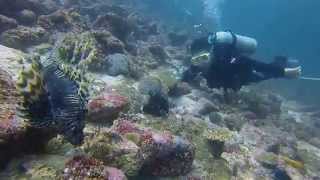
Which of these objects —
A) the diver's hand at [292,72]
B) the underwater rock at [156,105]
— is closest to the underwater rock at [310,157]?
the diver's hand at [292,72]

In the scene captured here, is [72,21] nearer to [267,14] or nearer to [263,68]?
[263,68]

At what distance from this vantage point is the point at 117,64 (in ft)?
34.9

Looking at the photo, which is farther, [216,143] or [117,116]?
[216,143]

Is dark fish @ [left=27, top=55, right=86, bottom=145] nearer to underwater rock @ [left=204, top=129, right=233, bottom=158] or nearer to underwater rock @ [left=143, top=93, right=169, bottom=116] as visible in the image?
underwater rock @ [left=204, top=129, right=233, bottom=158]

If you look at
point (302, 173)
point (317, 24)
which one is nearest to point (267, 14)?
point (317, 24)

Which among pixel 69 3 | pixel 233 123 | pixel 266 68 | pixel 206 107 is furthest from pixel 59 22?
pixel 266 68

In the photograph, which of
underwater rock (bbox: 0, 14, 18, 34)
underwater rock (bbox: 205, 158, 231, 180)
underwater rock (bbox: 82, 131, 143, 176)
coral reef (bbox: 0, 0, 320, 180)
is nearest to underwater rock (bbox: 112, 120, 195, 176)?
coral reef (bbox: 0, 0, 320, 180)

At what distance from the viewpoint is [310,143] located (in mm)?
12062

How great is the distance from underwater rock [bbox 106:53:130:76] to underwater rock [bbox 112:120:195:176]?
4.89 meters

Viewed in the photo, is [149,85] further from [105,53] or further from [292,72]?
[292,72]

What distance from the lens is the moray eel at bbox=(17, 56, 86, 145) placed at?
3.77 m

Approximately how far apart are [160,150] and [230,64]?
14.8ft

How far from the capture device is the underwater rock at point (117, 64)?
1050 centimetres

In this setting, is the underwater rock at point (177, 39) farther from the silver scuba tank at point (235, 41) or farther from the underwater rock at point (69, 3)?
the silver scuba tank at point (235, 41)
